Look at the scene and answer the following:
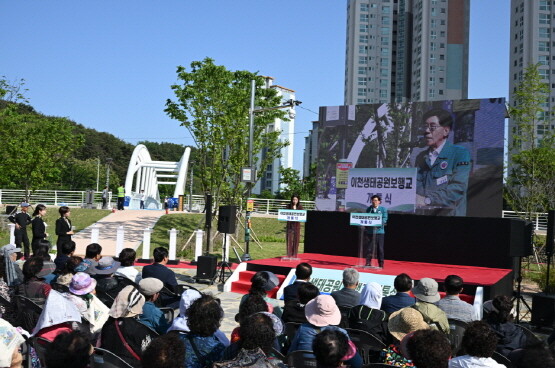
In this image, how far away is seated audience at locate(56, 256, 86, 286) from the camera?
5109 mm

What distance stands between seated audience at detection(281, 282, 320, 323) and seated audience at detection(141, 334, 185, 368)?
192 centimetres

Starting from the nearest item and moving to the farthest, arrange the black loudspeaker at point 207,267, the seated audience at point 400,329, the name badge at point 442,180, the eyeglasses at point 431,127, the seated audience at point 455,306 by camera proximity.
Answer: the seated audience at point 400,329
the seated audience at point 455,306
the black loudspeaker at point 207,267
the name badge at point 442,180
the eyeglasses at point 431,127

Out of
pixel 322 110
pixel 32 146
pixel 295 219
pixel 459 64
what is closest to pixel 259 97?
pixel 322 110

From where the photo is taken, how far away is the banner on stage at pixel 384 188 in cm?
1238

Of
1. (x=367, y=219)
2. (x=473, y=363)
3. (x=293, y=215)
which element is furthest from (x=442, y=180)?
(x=473, y=363)

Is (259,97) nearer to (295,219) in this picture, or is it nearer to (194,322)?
(295,219)

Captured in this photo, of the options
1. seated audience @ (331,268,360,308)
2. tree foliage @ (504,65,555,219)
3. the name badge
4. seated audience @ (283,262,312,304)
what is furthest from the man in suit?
tree foliage @ (504,65,555,219)

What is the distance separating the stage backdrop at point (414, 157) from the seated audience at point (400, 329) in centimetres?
857

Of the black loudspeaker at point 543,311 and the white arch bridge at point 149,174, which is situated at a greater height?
the white arch bridge at point 149,174

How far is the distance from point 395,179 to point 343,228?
172 cm

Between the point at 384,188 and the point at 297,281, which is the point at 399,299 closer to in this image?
the point at 297,281

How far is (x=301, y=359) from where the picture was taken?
130 inches

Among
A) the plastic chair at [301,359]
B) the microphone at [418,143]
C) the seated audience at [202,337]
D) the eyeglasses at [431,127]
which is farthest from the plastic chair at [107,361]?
the eyeglasses at [431,127]

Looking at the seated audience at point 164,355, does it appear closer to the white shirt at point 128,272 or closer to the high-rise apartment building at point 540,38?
the white shirt at point 128,272
